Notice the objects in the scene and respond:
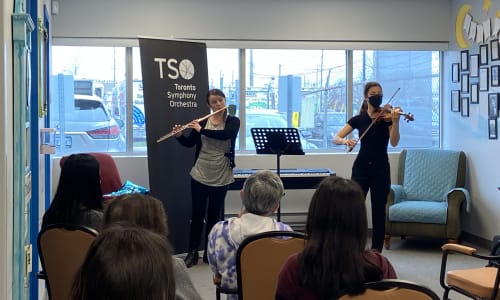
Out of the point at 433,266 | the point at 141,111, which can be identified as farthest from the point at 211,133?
the point at 433,266

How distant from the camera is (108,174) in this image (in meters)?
5.84

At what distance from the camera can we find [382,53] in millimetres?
6965

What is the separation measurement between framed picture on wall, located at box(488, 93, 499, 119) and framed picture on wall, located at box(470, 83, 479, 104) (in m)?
0.24

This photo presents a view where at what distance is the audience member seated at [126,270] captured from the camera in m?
1.13

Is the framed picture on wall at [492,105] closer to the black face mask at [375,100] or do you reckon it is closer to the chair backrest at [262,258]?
the black face mask at [375,100]

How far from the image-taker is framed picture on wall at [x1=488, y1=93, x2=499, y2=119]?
5975 millimetres

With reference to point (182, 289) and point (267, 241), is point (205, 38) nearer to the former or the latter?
point (267, 241)

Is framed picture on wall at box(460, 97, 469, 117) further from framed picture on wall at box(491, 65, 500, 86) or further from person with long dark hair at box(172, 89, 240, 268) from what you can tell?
person with long dark hair at box(172, 89, 240, 268)

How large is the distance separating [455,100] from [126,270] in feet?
20.0

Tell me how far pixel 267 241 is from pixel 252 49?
174 inches

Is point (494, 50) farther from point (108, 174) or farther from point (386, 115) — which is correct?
point (108, 174)

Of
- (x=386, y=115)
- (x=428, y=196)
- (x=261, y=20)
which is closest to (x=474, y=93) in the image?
(x=428, y=196)

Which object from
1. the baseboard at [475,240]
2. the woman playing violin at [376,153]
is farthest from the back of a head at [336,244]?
the baseboard at [475,240]

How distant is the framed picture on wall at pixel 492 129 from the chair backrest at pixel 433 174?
1.57 feet
